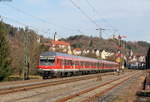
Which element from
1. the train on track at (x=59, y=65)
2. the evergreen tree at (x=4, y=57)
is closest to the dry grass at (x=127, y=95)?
the train on track at (x=59, y=65)

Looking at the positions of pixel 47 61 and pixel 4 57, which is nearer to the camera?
pixel 4 57

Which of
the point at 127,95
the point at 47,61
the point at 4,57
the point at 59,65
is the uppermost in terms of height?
the point at 4,57

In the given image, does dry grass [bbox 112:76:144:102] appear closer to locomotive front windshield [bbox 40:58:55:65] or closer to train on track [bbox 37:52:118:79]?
train on track [bbox 37:52:118:79]

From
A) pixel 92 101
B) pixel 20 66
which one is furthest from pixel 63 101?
pixel 20 66

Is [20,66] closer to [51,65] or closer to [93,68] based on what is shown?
[51,65]

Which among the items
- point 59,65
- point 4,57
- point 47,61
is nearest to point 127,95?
point 4,57

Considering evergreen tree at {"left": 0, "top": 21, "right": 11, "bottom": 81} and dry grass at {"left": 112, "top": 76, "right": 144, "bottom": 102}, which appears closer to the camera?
dry grass at {"left": 112, "top": 76, "right": 144, "bottom": 102}

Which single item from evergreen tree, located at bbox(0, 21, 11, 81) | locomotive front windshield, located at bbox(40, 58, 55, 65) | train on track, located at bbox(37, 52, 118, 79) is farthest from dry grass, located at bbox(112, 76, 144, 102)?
evergreen tree, located at bbox(0, 21, 11, 81)

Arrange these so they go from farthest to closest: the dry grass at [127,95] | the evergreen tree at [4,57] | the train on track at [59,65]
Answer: the train on track at [59,65] → the evergreen tree at [4,57] → the dry grass at [127,95]

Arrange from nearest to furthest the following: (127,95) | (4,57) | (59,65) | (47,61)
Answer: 1. (127,95)
2. (4,57)
3. (47,61)
4. (59,65)

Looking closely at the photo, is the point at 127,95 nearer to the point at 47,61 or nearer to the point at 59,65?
the point at 59,65

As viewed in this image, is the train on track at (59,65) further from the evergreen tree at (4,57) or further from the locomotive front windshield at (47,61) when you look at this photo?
the evergreen tree at (4,57)

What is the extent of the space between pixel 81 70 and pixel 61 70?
504 inches

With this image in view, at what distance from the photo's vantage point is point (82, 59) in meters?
54.5
